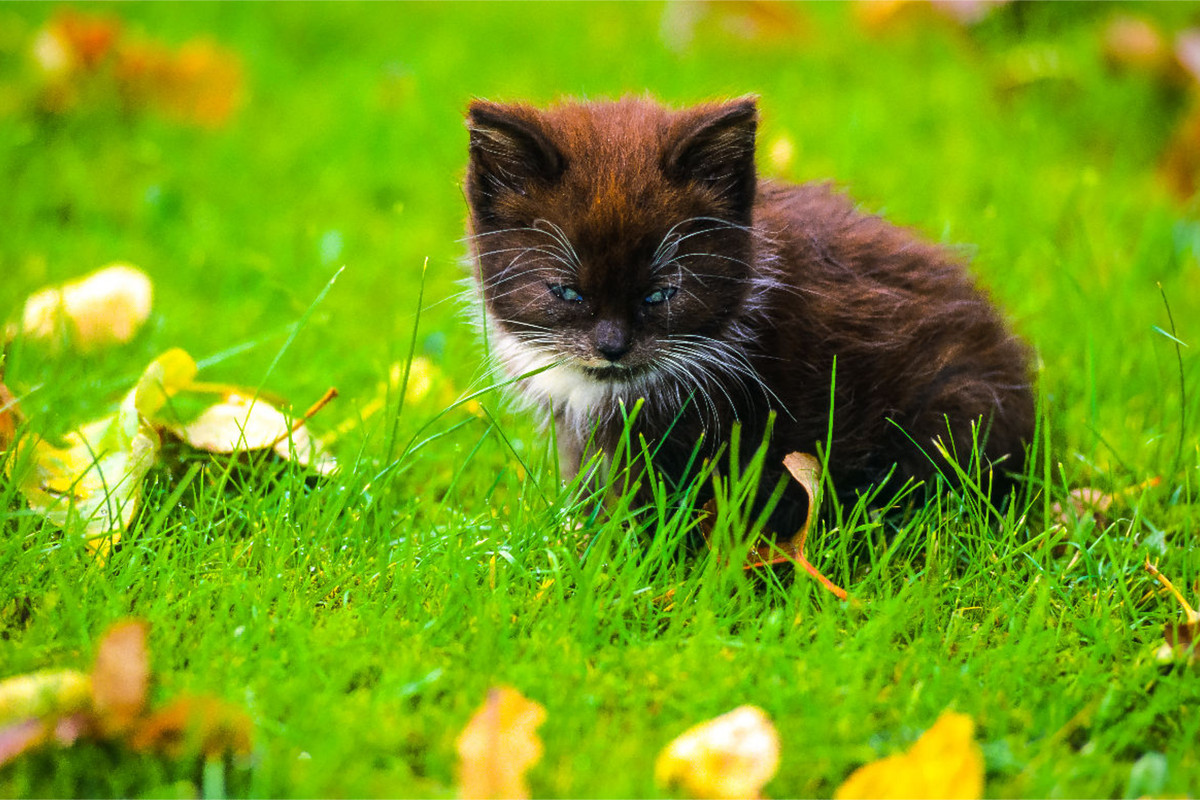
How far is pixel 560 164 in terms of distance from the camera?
95.0 inches

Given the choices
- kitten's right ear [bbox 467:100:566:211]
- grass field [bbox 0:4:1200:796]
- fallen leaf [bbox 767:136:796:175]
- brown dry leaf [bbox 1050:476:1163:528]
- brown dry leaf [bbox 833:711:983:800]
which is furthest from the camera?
fallen leaf [bbox 767:136:796:175]

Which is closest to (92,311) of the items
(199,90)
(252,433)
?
(252,433)

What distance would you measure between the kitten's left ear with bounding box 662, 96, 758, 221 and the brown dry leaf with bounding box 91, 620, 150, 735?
1.38 metres

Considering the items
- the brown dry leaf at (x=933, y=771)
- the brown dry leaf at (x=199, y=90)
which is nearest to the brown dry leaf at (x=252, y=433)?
the brown dry leaf at (x=933, y=771)

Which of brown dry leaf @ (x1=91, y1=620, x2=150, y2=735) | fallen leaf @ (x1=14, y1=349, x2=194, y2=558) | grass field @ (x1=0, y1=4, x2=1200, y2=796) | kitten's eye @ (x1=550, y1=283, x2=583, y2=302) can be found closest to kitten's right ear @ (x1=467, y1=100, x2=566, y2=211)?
kitten's eye @ (x1=550, y1=283, x2=583, y2=302)

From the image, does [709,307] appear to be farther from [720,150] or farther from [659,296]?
[720,150]

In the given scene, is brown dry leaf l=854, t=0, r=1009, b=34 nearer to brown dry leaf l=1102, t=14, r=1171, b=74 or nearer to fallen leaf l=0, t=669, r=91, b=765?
brown dry leaf l=1102, t=14, r=1171, b=74

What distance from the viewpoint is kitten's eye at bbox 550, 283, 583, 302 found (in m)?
2.44

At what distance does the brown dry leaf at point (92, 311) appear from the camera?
3105 mm

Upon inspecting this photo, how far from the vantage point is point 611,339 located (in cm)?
238

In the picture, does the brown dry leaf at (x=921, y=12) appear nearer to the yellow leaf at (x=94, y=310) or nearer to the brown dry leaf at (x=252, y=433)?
the yellow leaf at (x=94, y=310)

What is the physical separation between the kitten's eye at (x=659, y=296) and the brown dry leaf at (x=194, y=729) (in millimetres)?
1177

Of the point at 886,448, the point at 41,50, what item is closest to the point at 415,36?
the point at 41,50

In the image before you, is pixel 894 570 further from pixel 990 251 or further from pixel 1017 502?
pixel 990 251
